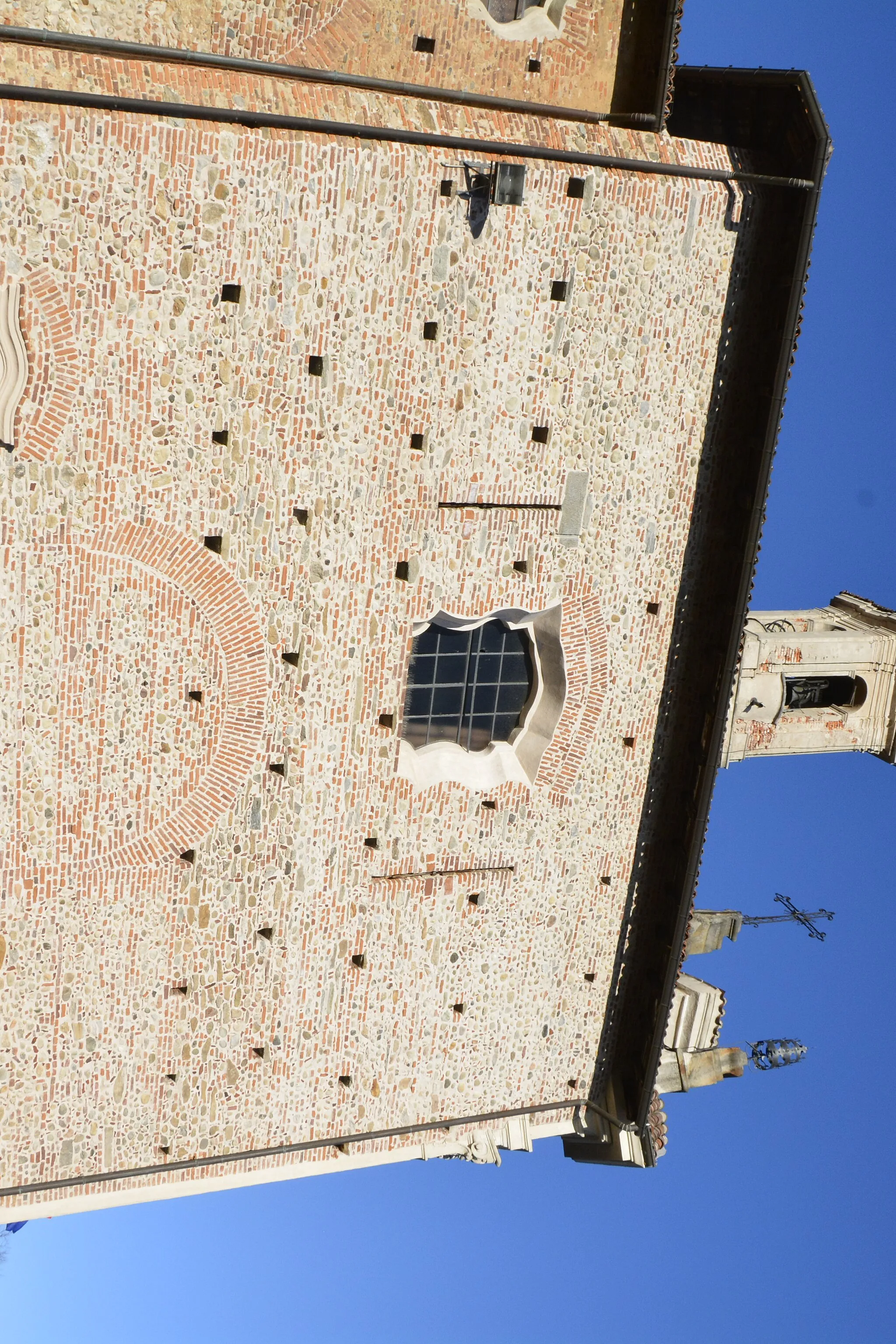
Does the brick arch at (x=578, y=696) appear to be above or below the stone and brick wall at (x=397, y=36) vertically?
below

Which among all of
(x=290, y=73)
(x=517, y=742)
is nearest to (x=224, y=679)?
(x=517, y=742)

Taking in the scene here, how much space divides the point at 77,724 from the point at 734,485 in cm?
683

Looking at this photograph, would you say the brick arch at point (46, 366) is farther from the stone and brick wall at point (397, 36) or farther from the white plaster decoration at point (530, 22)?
the white plaster decoration at point (530, 22)

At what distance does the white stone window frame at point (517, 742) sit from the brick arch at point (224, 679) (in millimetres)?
1621

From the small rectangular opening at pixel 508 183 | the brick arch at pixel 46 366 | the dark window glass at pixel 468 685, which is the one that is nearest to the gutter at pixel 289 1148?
the dark window glass at pixel 468 685

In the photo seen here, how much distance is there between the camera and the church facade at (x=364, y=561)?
1048cm

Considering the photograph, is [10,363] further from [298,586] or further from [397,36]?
[397,36]

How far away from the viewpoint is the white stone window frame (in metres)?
12.9

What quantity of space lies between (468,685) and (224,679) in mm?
2777

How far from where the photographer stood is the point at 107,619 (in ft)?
36.1

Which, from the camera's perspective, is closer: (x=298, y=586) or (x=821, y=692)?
(x=298, y=586)

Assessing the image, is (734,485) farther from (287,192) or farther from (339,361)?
(287,192)

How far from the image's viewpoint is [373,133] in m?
10.8

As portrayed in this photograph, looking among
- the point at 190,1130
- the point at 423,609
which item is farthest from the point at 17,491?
the point at 190,1130
